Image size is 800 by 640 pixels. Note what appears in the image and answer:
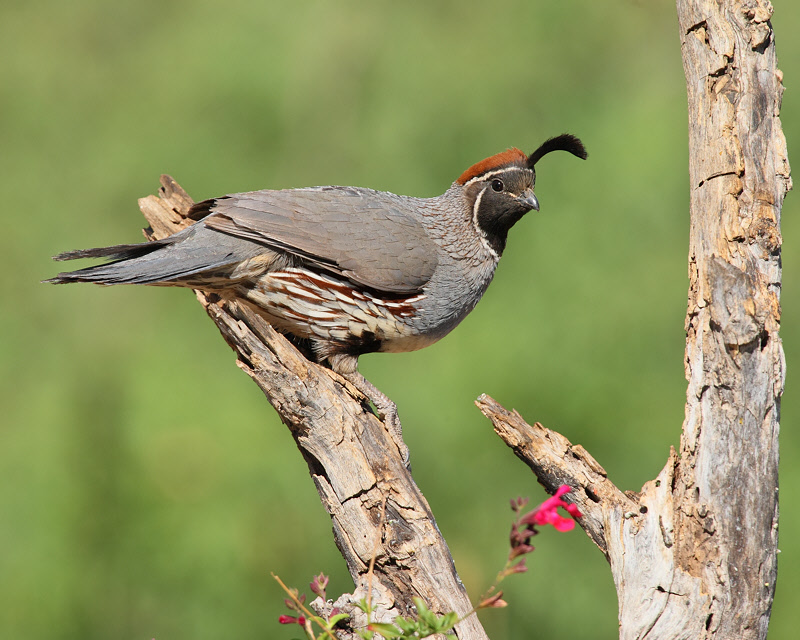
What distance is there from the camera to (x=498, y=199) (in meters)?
3.99

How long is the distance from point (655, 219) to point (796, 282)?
928mm

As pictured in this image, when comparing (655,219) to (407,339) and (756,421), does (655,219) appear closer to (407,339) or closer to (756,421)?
(407,339)

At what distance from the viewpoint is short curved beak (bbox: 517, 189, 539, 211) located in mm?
3906

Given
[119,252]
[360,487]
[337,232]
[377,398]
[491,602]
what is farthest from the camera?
[337,232]

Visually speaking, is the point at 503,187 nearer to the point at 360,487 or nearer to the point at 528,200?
the point at 528,200

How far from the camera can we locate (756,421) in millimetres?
2590

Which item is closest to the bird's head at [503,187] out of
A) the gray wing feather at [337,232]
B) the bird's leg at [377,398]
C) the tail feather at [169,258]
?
the gray wing feather at [337,232]

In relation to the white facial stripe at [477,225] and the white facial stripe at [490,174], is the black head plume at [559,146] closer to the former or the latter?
the white facial stripe at [490,174]

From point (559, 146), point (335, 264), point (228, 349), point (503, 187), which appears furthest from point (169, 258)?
point (228, 349)

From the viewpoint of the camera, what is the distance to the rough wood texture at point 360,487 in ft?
9.68

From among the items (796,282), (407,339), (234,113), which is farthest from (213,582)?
(796,282)

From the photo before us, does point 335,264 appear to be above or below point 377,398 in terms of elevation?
above

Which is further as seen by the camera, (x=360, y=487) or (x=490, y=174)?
(x=490, y=174)

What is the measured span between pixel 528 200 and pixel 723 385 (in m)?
1.53
